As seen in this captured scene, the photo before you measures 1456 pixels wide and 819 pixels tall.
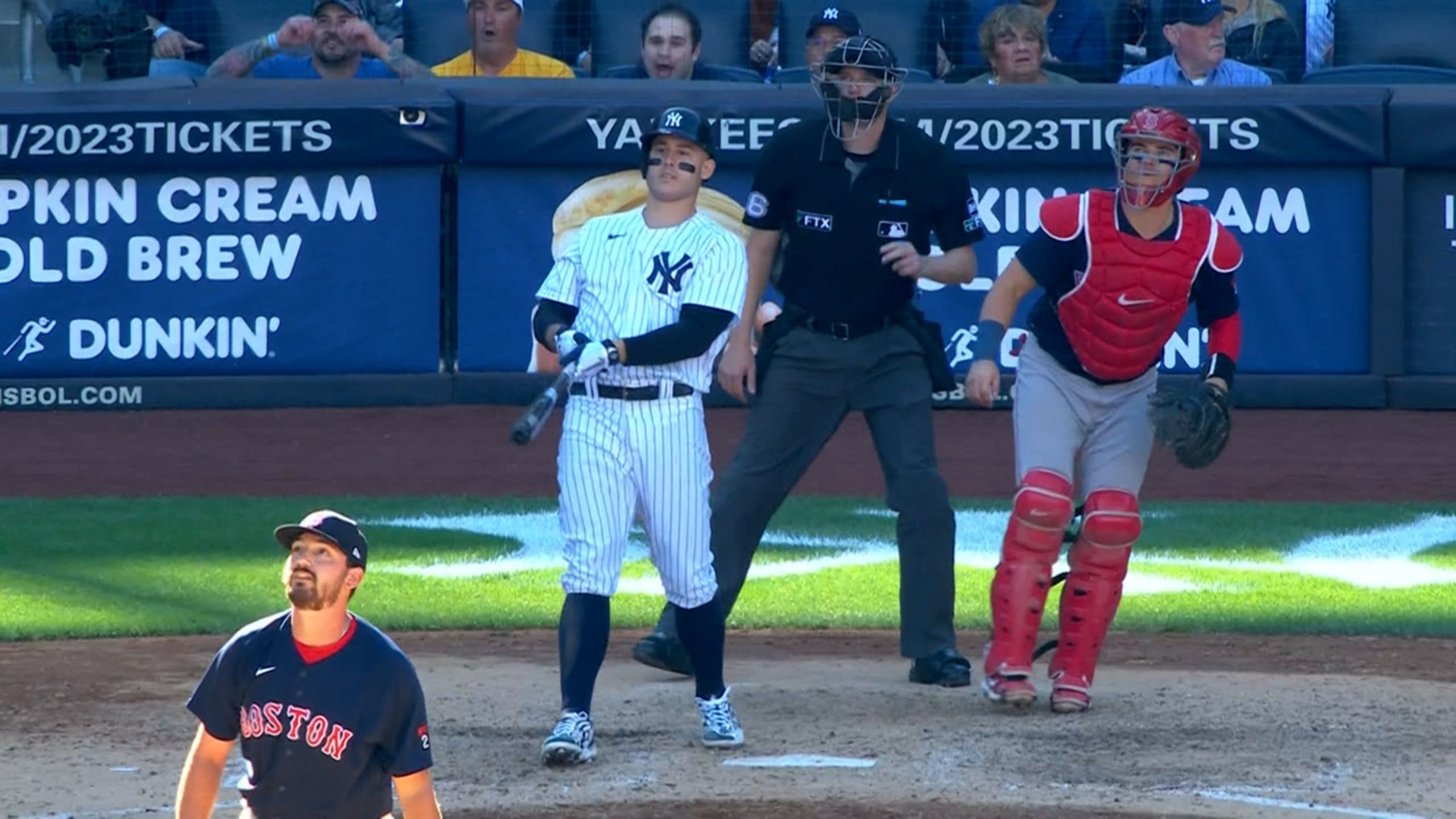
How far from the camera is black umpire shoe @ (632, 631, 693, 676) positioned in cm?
667

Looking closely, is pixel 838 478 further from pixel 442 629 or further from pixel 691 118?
pixel 691 118

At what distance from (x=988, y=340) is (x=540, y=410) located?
1549mm

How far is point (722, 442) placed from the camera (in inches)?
453

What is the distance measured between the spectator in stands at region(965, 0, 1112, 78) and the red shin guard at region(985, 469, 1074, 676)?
286 inches

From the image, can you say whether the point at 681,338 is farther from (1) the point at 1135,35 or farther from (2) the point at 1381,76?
(1) the point at 1135,35

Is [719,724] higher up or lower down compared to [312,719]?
lower down

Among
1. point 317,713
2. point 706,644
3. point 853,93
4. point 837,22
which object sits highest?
point 837,22

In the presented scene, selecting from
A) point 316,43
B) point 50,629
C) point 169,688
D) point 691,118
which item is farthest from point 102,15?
point 691,118

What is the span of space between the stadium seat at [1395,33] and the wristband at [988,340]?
7575 millimetres

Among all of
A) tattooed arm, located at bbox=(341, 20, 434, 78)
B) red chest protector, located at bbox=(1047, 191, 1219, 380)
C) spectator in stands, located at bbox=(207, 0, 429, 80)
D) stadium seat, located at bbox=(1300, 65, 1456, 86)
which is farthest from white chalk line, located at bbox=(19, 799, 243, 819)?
stadium seat, located at bbox=(1300, 65, 1456, 86)

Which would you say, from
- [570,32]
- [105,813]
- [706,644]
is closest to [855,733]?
[706,644]

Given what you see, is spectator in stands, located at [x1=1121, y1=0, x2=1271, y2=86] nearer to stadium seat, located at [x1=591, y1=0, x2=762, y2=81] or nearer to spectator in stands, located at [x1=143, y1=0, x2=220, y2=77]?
stadium seat, located at [x1=591, y1=0, x2=762, y2=81]

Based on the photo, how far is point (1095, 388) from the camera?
6.33 meters

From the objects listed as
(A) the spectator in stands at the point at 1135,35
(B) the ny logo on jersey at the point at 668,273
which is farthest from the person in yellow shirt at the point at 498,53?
(B) the ny logo on jersey at the point at 668,273
